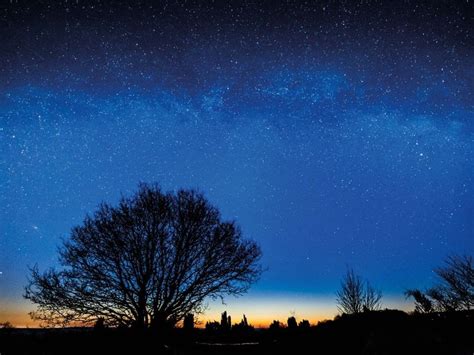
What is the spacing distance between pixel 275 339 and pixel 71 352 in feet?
30.7

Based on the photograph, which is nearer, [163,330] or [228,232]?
[163,330]

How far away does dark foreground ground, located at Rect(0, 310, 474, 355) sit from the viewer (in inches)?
408

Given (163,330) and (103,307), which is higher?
(103,307)

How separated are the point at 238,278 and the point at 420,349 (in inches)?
380

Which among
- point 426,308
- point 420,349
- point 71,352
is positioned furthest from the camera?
point 426,308

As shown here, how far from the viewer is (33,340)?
1298cm

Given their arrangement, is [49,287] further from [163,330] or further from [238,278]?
[238,278]

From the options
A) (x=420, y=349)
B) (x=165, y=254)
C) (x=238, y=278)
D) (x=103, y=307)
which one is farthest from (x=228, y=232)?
(x=420, y=349)

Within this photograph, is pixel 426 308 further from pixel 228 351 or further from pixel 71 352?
pixel 71 352

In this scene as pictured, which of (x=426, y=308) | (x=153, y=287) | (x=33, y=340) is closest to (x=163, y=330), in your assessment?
(x=153, y=287)

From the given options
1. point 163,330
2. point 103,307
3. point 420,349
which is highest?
point 103,307

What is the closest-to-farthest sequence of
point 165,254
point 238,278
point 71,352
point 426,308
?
point 71,352, point 165,254, point 238,278, point 426,308

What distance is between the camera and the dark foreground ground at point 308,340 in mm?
10367

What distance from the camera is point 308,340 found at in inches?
544
